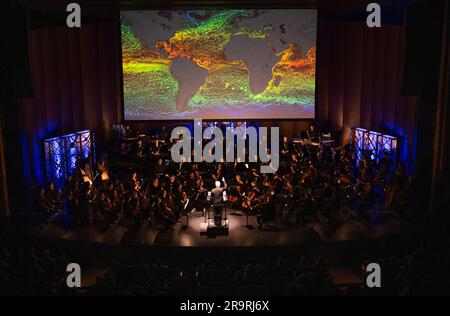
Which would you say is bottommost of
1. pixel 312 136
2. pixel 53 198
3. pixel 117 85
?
pixel 53 198

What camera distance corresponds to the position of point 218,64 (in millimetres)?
15914

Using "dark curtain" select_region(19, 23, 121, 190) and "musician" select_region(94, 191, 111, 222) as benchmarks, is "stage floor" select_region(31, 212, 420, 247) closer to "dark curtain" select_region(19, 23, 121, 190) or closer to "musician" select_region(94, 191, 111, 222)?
"musician" select_region(94, 191, 111, 222)

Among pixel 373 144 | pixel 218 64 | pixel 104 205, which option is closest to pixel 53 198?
pixel 104 205

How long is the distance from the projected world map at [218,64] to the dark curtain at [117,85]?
4.21 ft

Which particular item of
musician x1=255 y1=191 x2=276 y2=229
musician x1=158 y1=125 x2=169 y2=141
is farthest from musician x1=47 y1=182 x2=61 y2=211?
musician x1=255 y1=191 x2=276 y2=229

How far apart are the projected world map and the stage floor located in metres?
5.71

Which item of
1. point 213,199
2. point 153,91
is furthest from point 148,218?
point 153,91

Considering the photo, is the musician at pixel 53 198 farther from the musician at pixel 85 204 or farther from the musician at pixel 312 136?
the musician at pixel 312 136

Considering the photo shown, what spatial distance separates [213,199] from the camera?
10.8 meters

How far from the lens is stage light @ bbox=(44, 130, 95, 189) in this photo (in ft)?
44.8

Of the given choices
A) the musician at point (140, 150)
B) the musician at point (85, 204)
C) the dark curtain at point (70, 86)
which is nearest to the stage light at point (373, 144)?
the musician at point (140, 150)

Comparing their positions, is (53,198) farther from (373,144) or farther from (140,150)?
(373,144)

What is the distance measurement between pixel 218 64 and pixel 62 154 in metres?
5.70

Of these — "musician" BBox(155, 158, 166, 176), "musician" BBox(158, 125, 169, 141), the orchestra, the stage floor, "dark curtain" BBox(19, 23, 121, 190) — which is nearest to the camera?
the stage floor
